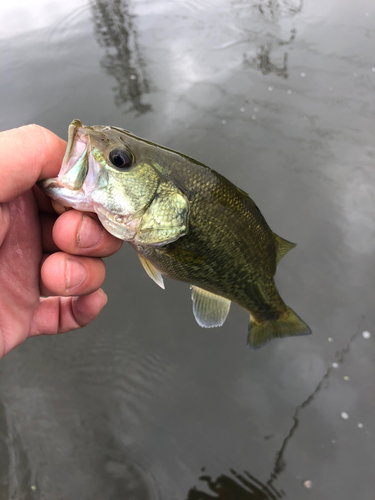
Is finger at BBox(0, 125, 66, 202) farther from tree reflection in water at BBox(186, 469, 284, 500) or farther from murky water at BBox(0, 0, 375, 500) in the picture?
tree reflection in water at BBox(186, 469, 284, 500)

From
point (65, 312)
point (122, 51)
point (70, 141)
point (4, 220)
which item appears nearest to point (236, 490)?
point (65, 312)

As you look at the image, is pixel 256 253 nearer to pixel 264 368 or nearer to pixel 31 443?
pixel 264 368

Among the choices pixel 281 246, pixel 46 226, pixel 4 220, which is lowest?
pixel 281 246

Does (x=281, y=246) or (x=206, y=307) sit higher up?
(x=281, y=246)

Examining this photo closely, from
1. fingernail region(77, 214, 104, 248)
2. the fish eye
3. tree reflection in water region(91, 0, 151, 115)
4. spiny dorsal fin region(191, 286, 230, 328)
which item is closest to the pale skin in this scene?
fingernail region(77, 214, 104, 248)

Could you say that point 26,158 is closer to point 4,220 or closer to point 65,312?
point 4,220

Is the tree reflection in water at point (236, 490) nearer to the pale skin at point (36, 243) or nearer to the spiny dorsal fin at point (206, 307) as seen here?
the spiny dorsal fin at point (206, 307)

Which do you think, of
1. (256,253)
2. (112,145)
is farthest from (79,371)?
(112,145)

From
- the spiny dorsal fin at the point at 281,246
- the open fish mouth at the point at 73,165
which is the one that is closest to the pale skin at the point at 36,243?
the open fish mouth at the point at 73,165
